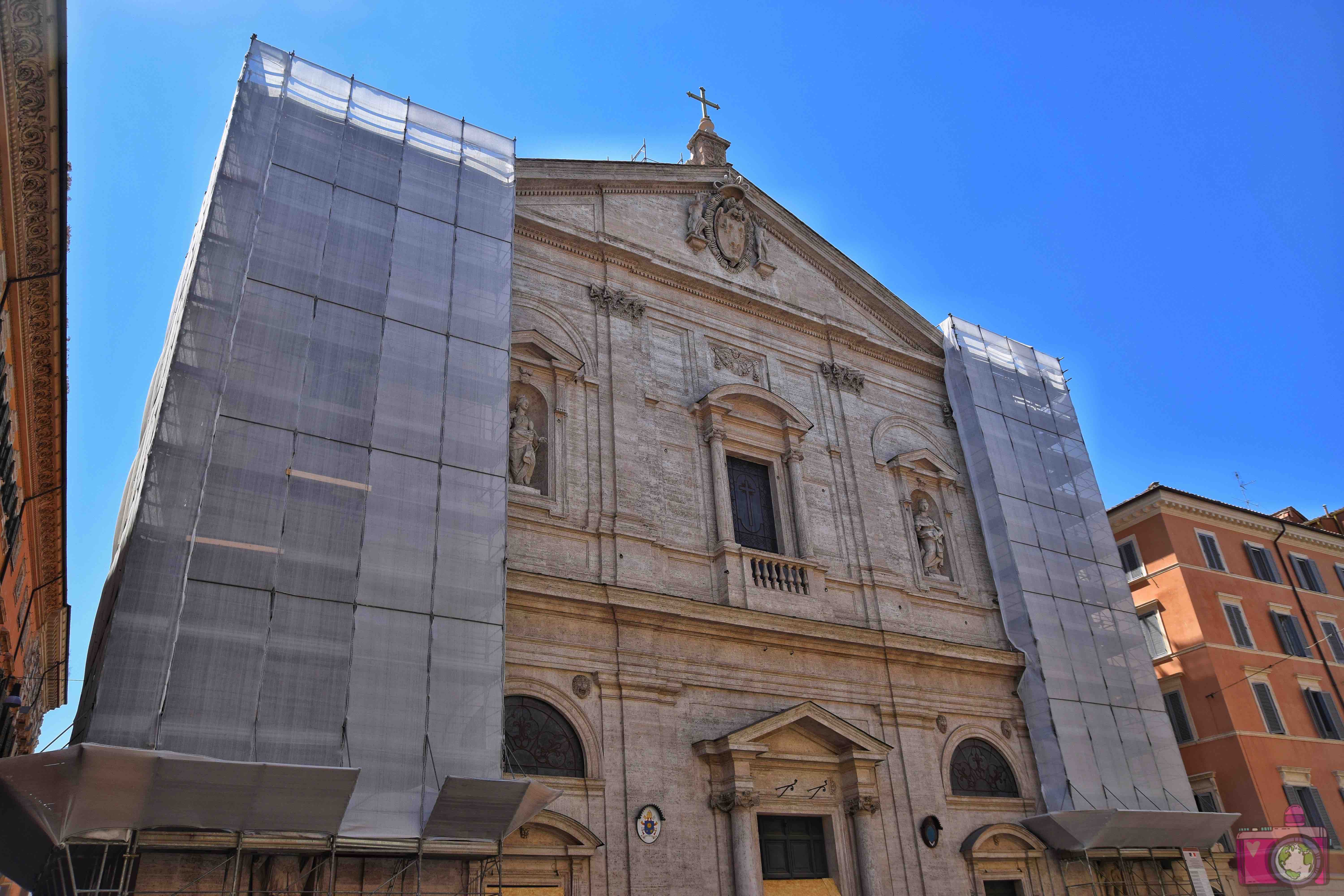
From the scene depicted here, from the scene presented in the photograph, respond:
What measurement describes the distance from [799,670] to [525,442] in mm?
5107

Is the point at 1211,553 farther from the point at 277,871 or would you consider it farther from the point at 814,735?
the point at 277,871

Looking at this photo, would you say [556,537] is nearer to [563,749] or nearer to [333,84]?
[563,749]

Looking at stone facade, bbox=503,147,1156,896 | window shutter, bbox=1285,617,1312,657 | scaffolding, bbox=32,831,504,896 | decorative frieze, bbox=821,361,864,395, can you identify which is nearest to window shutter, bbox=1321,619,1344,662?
window shutter, bbox=1285,617,1312,657

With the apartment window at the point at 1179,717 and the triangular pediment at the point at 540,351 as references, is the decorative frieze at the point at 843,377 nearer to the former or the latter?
the triangular pediment at the point at 540,351

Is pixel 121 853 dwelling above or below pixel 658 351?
below

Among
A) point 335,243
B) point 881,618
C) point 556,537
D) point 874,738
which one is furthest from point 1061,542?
point 335,243

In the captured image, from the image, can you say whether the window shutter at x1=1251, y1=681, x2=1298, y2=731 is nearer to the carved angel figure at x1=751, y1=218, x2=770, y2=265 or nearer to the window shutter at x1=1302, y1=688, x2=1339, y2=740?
the window shutter at x1=1302, y1=688, x2=1339, y2=740

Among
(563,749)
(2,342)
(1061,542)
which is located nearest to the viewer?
(2,342)

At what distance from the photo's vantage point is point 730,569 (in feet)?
48.7

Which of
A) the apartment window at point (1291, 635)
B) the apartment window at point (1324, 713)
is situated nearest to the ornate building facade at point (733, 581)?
the apartment window at point (1324, 713)

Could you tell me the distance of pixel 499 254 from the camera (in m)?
14.5

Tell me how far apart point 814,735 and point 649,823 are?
9.83ft

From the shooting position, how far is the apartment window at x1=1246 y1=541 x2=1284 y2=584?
2386cm

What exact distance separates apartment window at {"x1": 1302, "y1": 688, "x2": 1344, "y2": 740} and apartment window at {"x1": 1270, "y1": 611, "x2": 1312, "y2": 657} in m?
0.88
